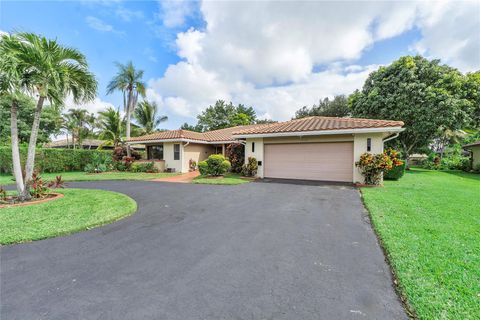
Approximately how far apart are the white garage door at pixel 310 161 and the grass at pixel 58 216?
842cm

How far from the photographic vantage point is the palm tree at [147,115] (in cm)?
2694

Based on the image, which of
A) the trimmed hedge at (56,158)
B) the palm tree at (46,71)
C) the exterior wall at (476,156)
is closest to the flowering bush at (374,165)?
the palm tree at (46,71)

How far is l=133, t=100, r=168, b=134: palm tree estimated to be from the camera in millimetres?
26938

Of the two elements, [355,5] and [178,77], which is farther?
[178,77]

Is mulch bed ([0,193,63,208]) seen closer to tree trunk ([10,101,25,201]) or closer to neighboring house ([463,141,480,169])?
tree trunk ([10,101,25,201])

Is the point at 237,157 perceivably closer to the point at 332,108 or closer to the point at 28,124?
the point at 332,108

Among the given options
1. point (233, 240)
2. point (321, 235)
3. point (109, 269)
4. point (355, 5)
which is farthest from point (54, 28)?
point (355, 5)

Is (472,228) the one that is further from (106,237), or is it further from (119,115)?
(119,115)

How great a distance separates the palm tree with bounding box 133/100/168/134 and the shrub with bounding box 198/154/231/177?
726 inches

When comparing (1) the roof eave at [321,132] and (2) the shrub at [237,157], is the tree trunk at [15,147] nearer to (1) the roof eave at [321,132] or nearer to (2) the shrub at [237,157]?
(1) the roof eave at [321,132]

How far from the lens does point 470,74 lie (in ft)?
56.9

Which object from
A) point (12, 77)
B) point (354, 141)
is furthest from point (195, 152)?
point (12, 77)

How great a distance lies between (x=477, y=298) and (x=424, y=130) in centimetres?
1935

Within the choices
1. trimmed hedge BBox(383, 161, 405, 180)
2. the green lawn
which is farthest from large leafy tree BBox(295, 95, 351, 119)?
the green lawn
